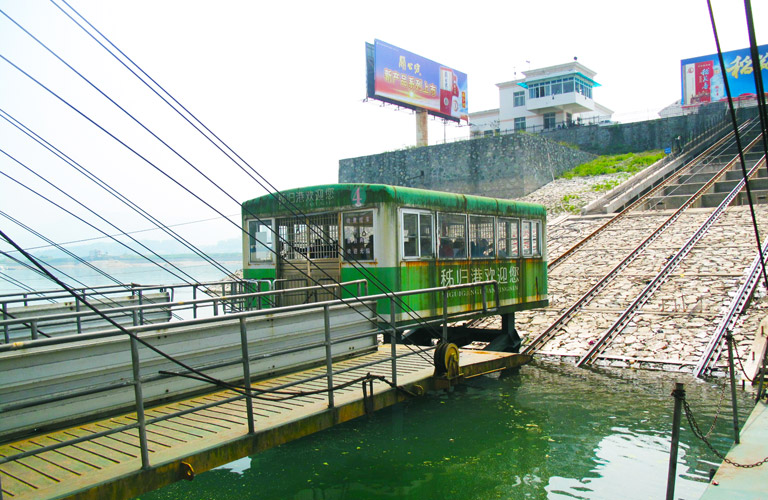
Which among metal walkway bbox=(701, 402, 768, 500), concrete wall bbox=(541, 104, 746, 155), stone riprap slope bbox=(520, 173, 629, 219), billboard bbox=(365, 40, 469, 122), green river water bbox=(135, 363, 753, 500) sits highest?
billboard bbox=(365, 40, 469, 122)

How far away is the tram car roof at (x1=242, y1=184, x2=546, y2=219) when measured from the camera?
10.8m

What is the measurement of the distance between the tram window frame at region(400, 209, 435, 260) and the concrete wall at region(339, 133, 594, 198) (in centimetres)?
3109

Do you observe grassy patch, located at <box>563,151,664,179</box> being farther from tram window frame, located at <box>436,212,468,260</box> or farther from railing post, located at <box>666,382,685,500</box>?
railing post, located at <box>666,382,685,500</box>

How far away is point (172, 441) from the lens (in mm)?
5801

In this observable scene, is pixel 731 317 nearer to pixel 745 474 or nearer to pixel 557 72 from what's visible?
pixel 745 474

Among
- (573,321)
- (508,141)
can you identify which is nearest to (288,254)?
(573,321)

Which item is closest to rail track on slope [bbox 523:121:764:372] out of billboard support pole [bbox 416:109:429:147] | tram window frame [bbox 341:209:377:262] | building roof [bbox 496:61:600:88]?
tram window frame [bbox 341:209:377:262]

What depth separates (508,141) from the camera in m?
43.0

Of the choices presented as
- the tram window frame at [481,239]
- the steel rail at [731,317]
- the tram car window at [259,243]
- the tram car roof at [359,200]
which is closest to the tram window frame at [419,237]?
the tram car roof at [359,200]

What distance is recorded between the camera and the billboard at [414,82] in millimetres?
46375

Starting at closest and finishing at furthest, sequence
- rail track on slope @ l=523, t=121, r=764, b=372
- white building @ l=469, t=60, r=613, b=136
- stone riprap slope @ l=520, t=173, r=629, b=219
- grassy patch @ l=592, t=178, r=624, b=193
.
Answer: rail track on slope @ l=523, t=121, r=764, b=372, stone riprap slope @ l=520, t=173, r=629, b=219, grassy patch @ l=592, t=178, r=624, b=193, white building @ l=469, t=60, r=613, b=136

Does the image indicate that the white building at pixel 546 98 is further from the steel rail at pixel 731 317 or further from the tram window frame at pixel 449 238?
the tram window frame at pixel 449 238

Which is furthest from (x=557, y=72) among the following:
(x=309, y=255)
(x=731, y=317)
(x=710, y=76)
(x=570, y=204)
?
(x=309, y=255)

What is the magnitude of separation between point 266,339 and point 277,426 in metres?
1.79
